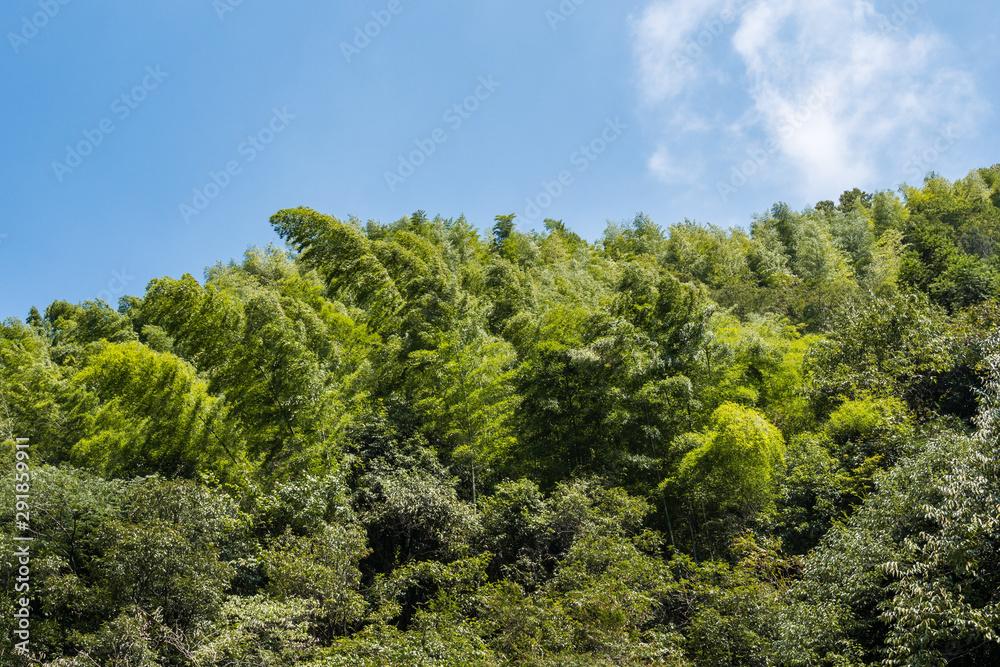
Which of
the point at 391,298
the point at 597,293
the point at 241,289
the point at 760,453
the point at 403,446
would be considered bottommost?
the point at 760,453

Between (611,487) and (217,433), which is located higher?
(217,433)

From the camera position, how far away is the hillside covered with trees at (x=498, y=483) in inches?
301

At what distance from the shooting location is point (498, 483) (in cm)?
1289

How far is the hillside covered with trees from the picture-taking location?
7645mm

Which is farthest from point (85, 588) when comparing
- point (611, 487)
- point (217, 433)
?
point (611, 487)

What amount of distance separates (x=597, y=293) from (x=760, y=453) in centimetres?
999

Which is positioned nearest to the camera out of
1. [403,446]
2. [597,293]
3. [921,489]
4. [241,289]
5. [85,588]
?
[921,489]

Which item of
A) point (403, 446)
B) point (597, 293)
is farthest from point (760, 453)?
point (597, 293)

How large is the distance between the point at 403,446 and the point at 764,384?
9101mm

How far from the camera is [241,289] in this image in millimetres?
24391

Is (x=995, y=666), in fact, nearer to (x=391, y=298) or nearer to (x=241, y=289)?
(x=391, y=298)

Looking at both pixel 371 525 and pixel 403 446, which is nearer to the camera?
pixel 371 525

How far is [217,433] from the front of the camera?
1202cm

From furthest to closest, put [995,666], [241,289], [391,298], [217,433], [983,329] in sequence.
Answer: [241,289], [391,298], [217,433], [983,329], [995,666]
